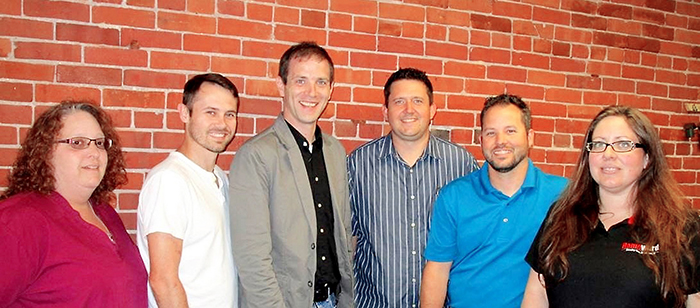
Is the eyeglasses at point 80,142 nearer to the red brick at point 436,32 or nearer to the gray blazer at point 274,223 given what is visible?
the gray blazer at point 274,223

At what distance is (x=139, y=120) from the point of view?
2480 mm

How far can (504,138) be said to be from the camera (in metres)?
2.31

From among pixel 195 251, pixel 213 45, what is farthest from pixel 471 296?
pixel 213 45

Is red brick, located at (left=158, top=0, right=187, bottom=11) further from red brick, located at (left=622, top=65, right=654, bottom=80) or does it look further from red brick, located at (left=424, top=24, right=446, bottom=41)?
red brick, located at (left=622, top=65, right=654, bottom=80)

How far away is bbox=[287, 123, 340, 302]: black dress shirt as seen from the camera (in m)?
2.27

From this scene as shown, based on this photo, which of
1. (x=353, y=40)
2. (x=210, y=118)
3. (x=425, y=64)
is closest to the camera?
(x=210, y=118)

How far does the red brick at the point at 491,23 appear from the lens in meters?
3.06

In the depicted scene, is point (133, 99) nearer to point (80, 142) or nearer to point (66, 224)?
point (80, 142)

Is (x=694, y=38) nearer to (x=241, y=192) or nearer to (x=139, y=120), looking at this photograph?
(x=241, y=192)

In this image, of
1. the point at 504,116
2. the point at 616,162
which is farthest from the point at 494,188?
the point at 616,162

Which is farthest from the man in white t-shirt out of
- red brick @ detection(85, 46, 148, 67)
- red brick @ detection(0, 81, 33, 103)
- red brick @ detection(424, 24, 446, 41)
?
red brick @ detection(424, 24, 446, 41)

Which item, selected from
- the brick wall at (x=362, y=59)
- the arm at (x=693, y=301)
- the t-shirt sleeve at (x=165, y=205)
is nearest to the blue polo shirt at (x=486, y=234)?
the arm at (x=693, y=301)

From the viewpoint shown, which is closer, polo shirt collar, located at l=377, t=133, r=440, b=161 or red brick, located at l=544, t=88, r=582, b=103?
polo shirt collar, located at l=377, t=133, r=440, b=161

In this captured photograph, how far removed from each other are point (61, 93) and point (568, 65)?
2.68 meters
